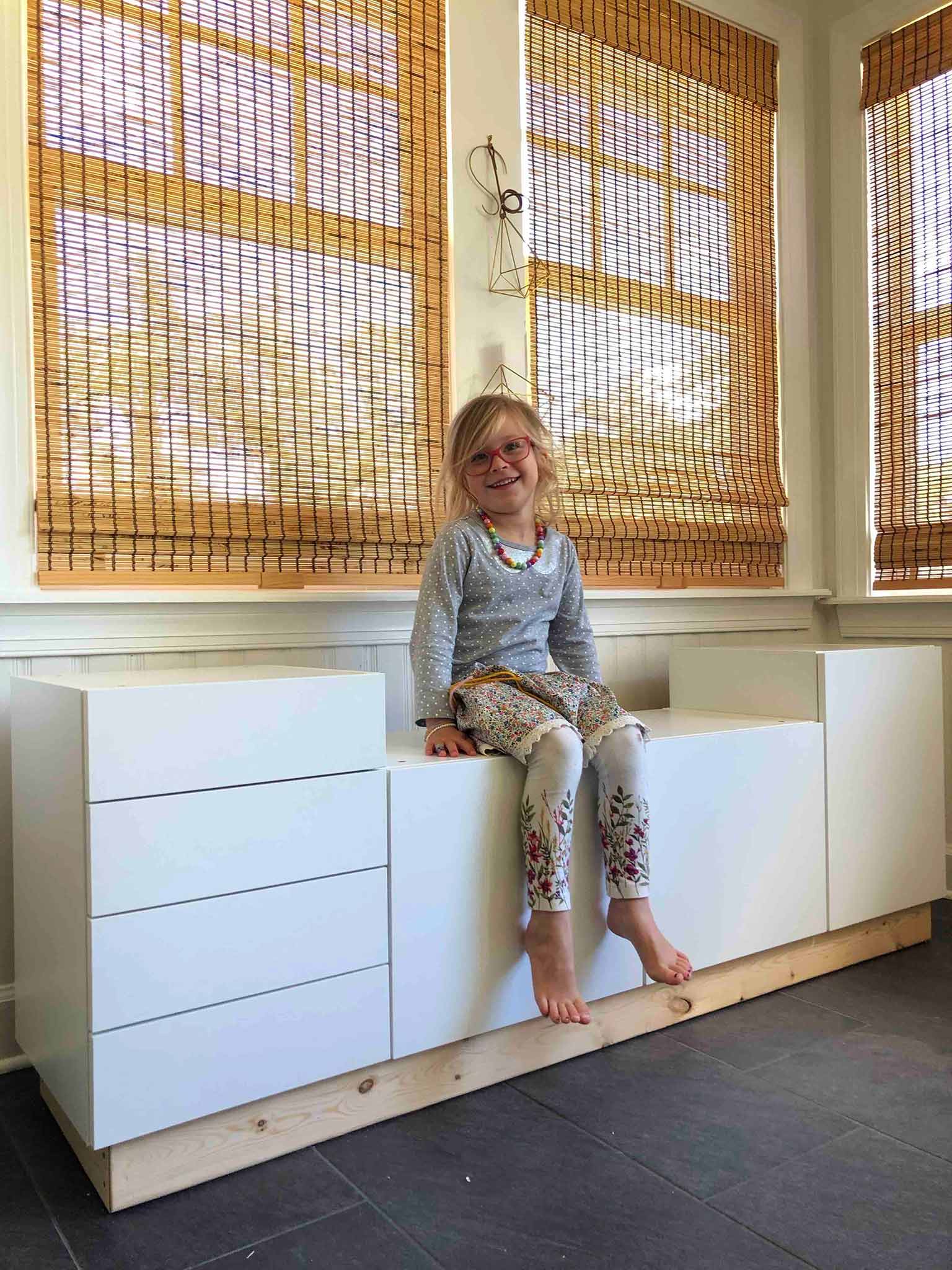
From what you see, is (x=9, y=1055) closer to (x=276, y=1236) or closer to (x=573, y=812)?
(x=276, y=1236)

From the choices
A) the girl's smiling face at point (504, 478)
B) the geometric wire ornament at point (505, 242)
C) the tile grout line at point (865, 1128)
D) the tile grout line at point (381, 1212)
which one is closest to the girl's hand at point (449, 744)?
the girl's smiling face at point (504, 478)

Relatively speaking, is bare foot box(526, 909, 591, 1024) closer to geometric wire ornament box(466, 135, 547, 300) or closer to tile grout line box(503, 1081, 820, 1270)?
tile grout line box(503, 1081, 820, 1270)

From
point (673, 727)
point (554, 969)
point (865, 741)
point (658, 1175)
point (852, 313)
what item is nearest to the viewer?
point (658, 1175)

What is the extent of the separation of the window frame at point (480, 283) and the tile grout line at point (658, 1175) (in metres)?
1.02

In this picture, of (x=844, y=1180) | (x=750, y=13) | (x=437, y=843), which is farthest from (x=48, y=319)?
(x=750, y=13)

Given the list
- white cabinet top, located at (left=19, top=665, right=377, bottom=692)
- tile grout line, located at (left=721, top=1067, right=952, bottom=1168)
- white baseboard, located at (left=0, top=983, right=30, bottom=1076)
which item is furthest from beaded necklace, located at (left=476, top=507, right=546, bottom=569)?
white baseboard, located at (left=0, top=983, right=30, bottom=1076)

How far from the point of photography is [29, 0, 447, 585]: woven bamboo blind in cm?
181

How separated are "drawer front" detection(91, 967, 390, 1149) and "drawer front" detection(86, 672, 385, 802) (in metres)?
0.31

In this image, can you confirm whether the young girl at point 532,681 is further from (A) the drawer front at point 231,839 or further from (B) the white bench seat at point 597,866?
(A) the drawer front at point 231,839

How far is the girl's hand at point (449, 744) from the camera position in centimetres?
170

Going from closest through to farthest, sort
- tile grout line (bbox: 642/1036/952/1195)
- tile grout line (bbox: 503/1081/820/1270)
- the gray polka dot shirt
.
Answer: tile grout line (bbox: 503/1081/820/1270)
tile grout line (bbox: 642/1036/952/1195)
the gray polka dot shirt

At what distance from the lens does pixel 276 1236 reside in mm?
1244

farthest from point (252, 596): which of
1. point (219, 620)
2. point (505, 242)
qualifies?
point (505, 242)

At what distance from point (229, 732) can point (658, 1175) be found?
812 millimetres
